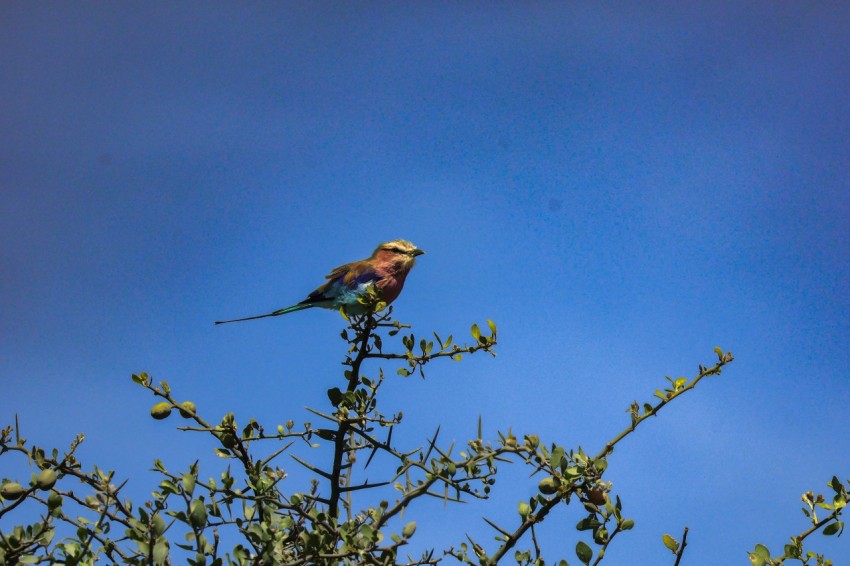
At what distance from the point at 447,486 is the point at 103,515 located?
1.43 m

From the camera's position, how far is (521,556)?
3443 millimetres

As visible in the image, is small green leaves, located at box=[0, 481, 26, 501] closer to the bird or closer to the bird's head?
the bird

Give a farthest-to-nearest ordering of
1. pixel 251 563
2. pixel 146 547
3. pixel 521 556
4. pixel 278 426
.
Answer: pixel 278 426 < pixel 521 556 < pixel 251 563 < pixel 146 547

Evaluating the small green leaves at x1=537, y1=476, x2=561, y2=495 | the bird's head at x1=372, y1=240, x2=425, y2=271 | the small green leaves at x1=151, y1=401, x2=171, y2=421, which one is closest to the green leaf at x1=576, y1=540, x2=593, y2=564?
the small green leaves at x1=537, y1=476, x2=561, y2=495

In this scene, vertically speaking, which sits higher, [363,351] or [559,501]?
[363,351]

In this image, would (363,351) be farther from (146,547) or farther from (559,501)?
(146,547)

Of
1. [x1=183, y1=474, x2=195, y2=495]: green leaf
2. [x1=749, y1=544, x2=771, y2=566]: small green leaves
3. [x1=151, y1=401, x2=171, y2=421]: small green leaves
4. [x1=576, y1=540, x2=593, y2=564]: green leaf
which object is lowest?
[x1=749, y1=544, x2=771, y2=566]: small green leaves

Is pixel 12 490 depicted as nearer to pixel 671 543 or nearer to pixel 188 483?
pixel 188 483

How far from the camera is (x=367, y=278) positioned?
18.5 ft

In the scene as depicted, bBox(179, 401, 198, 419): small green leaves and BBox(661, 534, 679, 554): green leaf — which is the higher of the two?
BBox(179, 401, 198, 419): small green leaves

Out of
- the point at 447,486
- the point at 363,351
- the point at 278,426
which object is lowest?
the point at 447,486

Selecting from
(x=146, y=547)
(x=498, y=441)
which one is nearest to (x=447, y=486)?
(x=498, y=441)

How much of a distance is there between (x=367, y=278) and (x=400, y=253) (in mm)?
392

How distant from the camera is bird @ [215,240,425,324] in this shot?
564cm
